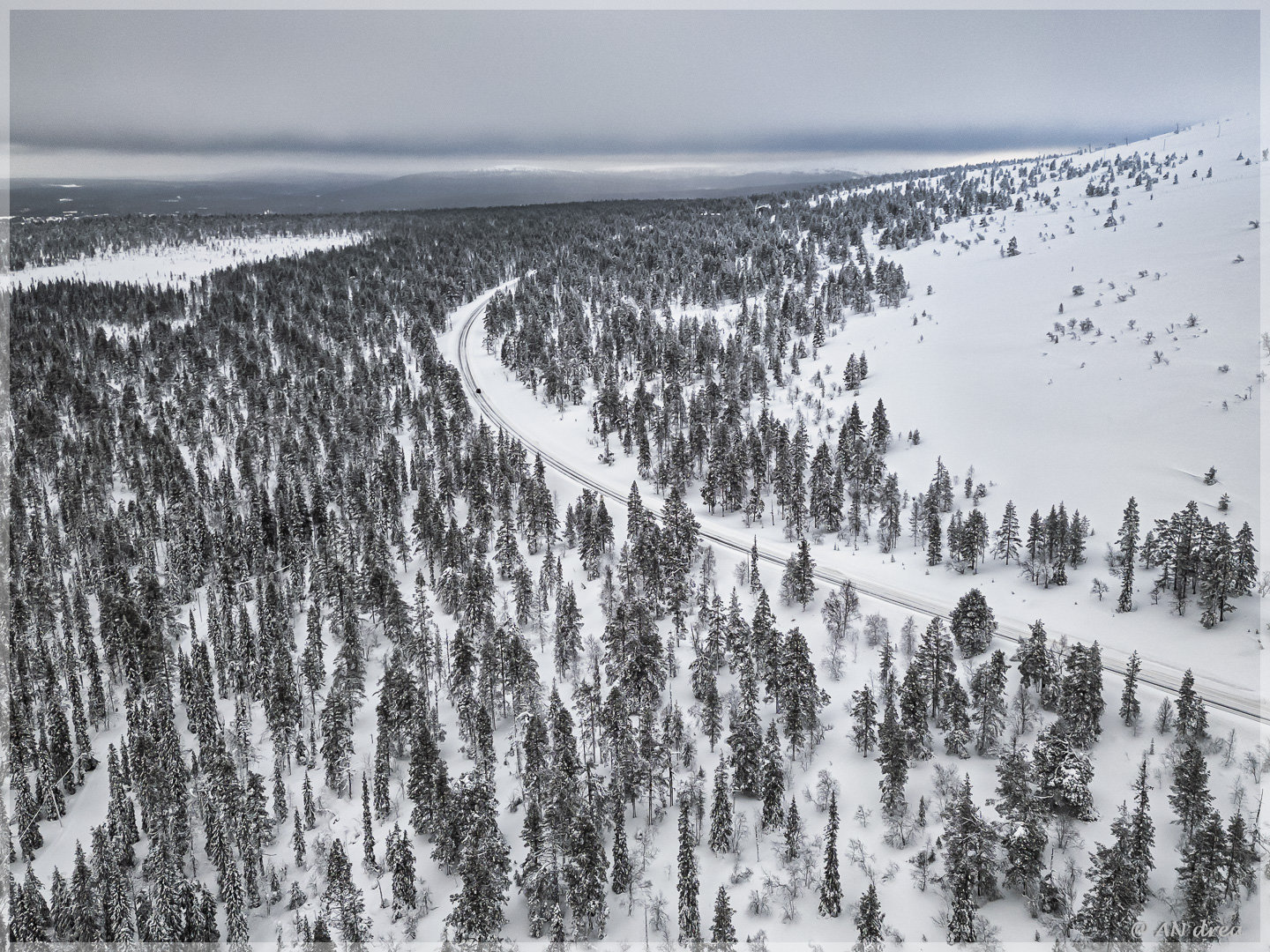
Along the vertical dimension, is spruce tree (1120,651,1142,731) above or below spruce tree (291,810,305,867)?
above

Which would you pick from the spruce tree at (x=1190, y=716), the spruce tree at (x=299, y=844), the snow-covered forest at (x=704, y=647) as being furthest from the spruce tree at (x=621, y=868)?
the spruce tree at (x=1190, y=716)

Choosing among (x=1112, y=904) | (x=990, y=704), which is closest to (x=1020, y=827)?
(x=1112, y=904)

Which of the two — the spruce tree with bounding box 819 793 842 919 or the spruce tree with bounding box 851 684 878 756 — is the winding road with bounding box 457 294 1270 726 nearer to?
the spruce tree with bounding box 851 684 878 756

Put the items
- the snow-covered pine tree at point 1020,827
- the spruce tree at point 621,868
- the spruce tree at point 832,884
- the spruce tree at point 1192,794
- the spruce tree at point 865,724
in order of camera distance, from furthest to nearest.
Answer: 1. the spruce tree at point 865,724
2. the spruce tree at point 621,868
3. the spruce tree at point 832,884
4. the snow-covered pine tree at point 1020,827
5. the spruce tree at point 1192,794

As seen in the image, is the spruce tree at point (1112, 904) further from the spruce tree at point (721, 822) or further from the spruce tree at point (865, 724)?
the spruce tree at point (721, 822)

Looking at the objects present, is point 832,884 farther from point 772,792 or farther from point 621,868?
point 621,868

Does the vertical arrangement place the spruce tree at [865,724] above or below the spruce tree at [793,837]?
above

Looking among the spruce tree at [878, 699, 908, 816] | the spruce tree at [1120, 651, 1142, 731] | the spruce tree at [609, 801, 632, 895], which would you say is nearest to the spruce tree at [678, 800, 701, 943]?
the spruce tree at [609, 801, 632, 895]

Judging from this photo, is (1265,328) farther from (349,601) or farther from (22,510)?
(22,510)
